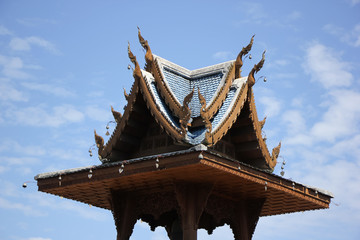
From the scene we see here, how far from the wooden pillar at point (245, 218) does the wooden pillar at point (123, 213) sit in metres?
3.23

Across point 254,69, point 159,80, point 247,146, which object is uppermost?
point 254,69

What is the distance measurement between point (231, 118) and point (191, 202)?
108 inches

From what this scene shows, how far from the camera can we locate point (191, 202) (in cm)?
1675

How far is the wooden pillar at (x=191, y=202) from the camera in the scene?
16609 mm

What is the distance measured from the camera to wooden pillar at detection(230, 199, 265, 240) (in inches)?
745

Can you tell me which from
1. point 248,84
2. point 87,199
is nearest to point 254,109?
point 248,84

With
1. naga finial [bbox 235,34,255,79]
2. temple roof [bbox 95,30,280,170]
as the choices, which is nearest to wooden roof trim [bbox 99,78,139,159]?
temple roof [bbox 95,30,280,170]

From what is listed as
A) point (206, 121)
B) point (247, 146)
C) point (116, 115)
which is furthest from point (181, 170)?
point (116, 115)

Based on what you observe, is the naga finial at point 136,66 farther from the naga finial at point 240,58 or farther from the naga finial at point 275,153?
the naga finial at point 275,153

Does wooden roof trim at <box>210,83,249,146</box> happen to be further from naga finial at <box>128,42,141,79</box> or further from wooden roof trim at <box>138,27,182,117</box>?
naga finial at <box>128,42,141,79</box>

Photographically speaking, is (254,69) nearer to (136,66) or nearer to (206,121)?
(206,121)

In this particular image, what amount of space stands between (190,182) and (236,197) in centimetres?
258

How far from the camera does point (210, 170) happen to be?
15.6 meters

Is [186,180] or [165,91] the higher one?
[165,91]
